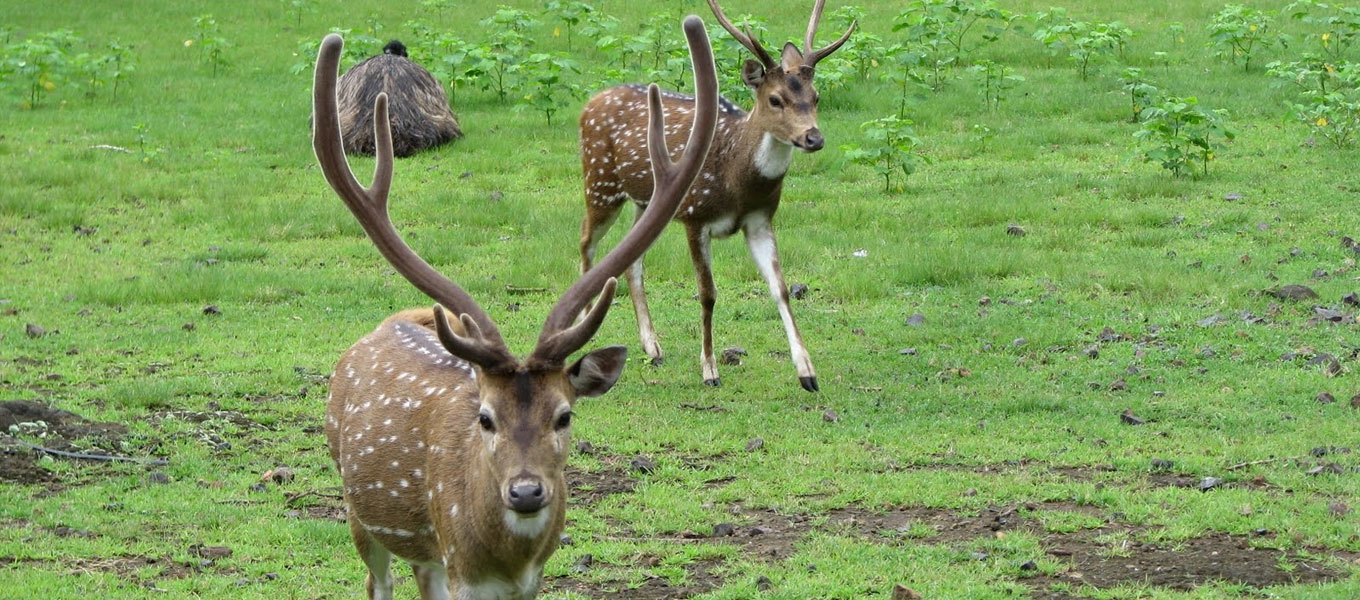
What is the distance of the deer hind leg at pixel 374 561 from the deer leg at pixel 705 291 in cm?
358

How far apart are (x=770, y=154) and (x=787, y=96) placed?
0.33 m

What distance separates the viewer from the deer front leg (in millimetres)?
9047

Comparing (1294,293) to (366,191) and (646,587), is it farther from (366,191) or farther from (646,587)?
(366,191)

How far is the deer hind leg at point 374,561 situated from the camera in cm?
576

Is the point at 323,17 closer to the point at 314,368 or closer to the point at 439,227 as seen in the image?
the point at 439,227

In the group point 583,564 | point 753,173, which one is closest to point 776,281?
point 753,173

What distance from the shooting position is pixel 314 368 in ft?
31.2

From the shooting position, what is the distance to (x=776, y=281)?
9.36 m

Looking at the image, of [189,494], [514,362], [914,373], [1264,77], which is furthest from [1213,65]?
[514,362]

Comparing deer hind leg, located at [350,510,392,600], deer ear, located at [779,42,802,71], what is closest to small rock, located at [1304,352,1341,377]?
deer ear, located at [779,42,802,71]

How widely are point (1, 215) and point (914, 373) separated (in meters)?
7.68

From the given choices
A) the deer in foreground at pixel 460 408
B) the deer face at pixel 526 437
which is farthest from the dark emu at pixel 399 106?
the deer face at pixel 526 437

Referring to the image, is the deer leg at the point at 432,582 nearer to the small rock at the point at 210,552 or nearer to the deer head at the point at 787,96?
the small rock at the point at 210,552

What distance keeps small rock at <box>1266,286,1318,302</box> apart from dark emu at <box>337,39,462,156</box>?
7.57 meters
